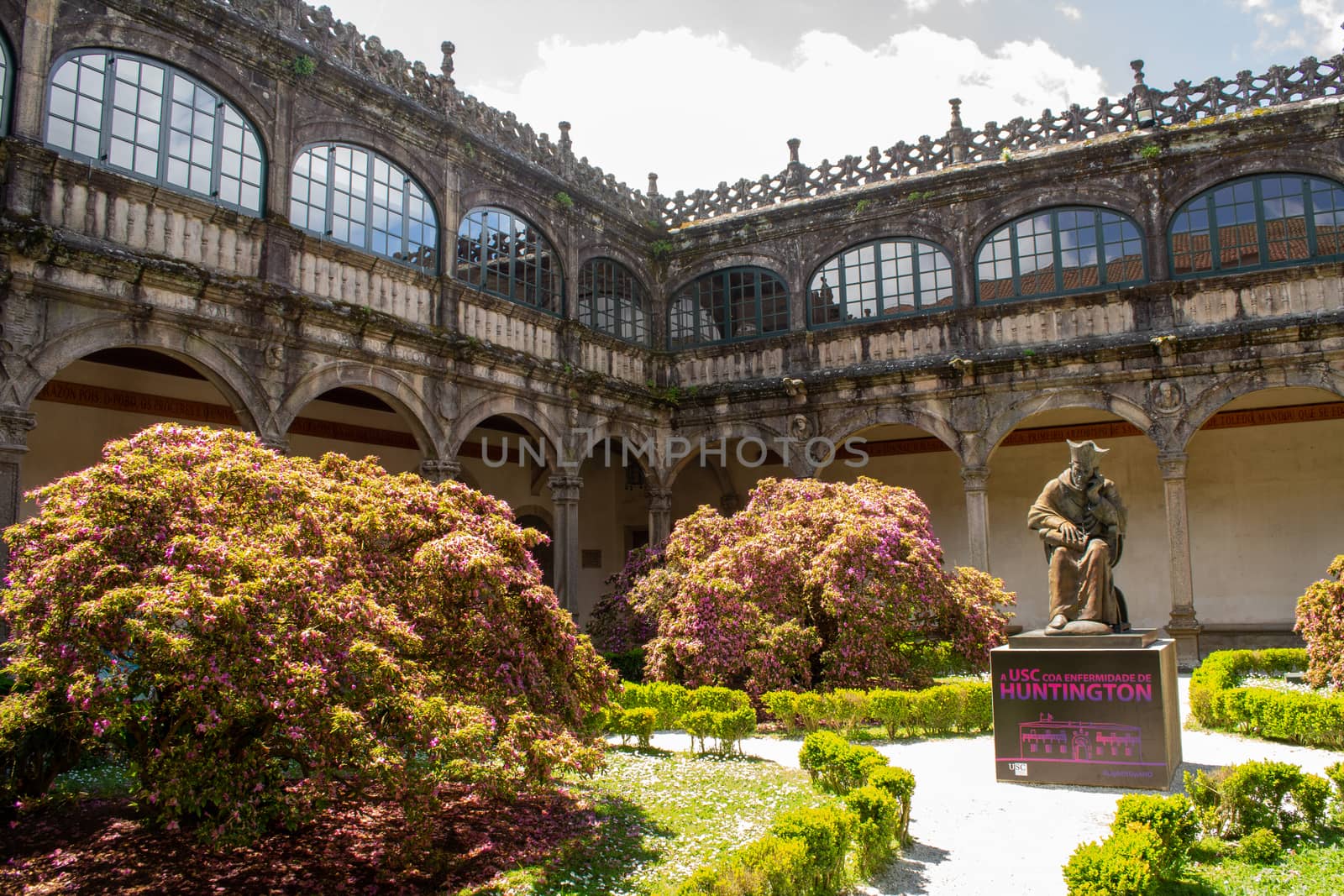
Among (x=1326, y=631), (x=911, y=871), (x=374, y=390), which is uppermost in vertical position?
(x=374, y=390)

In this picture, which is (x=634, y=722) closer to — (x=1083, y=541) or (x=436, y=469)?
(x=1083, y=541)

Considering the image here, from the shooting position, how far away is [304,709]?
4570mm

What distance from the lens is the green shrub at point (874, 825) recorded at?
544 cm

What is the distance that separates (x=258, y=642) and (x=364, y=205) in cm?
892

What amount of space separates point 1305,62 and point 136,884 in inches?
645

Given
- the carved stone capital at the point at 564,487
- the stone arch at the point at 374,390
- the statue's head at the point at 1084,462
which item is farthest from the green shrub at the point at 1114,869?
the carved stone capital at the point at 564,487

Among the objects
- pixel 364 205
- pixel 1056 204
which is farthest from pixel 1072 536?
→ pixel 364 205

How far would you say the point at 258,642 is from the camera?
178 inches

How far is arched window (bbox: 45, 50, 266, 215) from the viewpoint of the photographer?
368 inches

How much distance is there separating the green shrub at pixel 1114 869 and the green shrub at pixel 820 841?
1.13 meters

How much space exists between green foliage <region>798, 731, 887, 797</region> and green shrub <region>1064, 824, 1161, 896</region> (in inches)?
79.5

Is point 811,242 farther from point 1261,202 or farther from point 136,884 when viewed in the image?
point 136,884

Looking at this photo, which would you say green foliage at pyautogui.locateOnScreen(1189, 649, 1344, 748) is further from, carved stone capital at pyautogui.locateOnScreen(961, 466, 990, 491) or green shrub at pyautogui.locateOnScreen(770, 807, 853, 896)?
green shrub at pyautogui.locateOnScreen(770, 807, 853, 896)

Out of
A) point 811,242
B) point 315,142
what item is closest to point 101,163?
point 315,142
